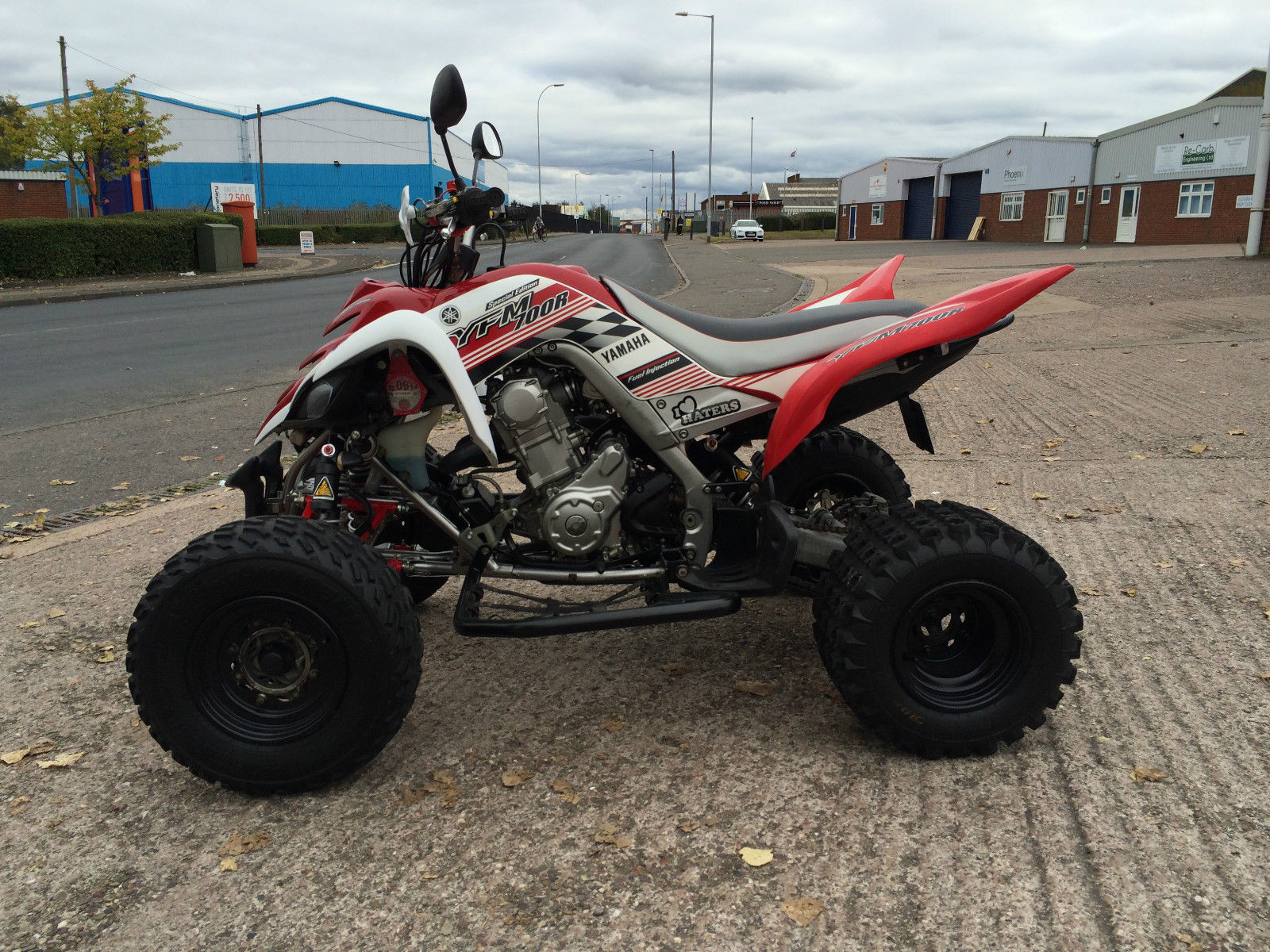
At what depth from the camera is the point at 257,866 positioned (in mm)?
2545

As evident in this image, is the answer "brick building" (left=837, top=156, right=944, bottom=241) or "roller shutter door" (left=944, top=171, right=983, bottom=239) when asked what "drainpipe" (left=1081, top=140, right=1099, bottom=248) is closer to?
"roller shutter door" (left=944, top=171, right=983, bottom=239)

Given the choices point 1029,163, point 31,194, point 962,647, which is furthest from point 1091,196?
point 962,647

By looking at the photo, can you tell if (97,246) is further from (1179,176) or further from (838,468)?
(1179,176)

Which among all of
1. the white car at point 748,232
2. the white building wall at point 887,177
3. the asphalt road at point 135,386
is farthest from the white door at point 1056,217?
the asphalt road at point 135,386

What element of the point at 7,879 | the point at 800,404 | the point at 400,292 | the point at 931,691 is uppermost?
the point at 400,292

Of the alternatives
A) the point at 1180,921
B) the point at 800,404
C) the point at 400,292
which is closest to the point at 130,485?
the point at 400,292

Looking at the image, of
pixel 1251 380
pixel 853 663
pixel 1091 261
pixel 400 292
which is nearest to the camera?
pixel 853 663

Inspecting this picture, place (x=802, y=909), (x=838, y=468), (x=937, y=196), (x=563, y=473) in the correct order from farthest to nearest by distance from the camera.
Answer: (x=937, y=196)
(x=838, y=468)
(x=563, y=473)
(x=802, y=909)

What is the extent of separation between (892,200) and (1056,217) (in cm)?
1569

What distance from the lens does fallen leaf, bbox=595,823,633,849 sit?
259 centimetres

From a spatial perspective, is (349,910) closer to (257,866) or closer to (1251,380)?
(257,866)

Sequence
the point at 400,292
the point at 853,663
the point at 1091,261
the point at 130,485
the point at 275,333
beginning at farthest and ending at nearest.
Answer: the point at 1091,261 < the point at 275,333 < the point at 130,485 < the point at 400,292 < the point at 853,663

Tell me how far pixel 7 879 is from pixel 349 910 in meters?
0.90

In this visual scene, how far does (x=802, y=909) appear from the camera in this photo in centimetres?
232
